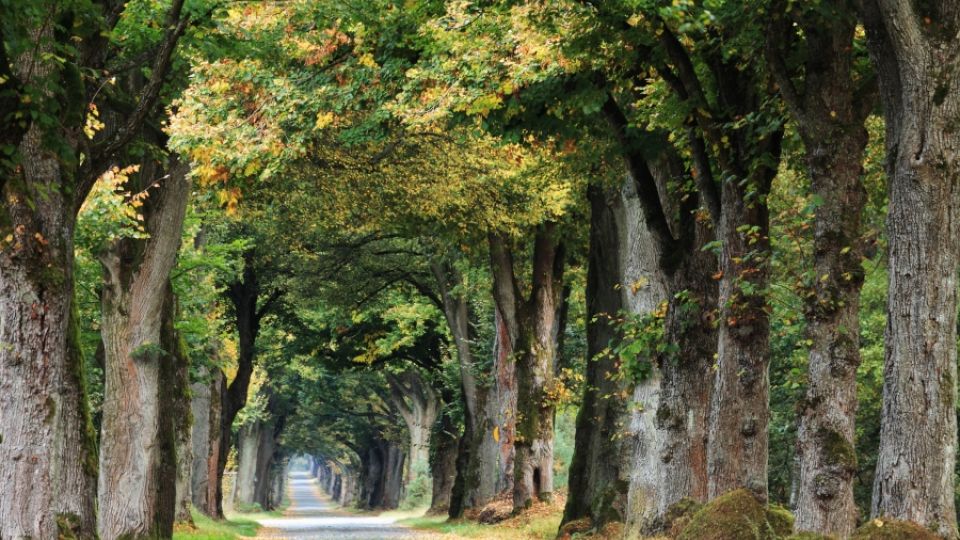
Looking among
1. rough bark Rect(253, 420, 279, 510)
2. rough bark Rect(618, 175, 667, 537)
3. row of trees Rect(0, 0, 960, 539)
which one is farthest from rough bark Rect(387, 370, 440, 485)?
rough bark Rect(618, 175, 667, 537)

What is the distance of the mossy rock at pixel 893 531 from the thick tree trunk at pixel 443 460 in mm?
34497

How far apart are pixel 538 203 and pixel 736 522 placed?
45.2 feet

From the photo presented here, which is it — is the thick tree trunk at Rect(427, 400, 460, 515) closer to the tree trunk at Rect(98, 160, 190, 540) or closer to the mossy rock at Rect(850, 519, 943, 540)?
the tree trunk at Rect(98, 160, 190, 540)

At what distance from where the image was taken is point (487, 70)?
1415 centimetres

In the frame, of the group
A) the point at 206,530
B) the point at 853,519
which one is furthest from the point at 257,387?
the point at 853,519

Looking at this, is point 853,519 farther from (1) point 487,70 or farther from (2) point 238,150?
(2) point 238,150

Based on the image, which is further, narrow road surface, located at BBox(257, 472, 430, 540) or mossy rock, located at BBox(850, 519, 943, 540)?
narrow road surface, located at BBox(257, 472, 430, 540)

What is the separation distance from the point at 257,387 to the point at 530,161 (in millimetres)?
36059

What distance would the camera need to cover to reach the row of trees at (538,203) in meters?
9.36

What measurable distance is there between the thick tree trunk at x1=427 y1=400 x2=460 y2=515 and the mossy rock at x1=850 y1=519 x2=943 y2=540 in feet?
113

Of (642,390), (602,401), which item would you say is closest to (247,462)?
(602,401)

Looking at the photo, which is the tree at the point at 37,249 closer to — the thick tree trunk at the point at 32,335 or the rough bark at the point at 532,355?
the thick tree trunk at the point at 32,335

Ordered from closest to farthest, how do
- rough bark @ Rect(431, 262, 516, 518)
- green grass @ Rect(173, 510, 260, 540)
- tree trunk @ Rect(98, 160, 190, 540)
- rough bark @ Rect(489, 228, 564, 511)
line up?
tree trunk @ Rect(98, 160, 190, 540) → green grass @ Rect(173, 510, 260, 540) → rough bark @ Rect(489, 228, 564, 511) → rough bark @ Rect(431, 262, 516, 518)

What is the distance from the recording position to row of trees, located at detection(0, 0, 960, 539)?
30.7 feet
